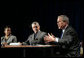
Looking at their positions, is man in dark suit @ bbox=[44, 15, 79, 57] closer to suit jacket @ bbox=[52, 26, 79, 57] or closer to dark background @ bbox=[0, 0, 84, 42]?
suit jacket @ bbox=[52, 26, 79, 57]

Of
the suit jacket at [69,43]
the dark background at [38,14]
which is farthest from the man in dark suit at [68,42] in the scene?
the dark background at [38,14]

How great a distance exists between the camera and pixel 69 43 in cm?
267

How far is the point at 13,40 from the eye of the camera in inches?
195

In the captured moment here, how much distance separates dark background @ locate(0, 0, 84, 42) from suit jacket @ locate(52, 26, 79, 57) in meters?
4.01

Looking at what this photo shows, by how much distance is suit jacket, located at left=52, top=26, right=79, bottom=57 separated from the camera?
8.75 ft

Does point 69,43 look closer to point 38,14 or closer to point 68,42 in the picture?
point 68,42

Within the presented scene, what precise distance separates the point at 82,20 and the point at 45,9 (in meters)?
1.35

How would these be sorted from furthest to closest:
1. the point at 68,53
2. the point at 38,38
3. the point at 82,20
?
the point at 82,20 → the point at 38,38 → the point at 68,53

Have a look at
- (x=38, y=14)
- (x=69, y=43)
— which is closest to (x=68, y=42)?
(x=69, y=43)

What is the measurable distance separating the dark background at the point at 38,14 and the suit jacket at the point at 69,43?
4.01 meters

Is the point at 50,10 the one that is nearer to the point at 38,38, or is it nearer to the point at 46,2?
the point at 46,2

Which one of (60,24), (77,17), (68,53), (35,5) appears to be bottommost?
(68,53)

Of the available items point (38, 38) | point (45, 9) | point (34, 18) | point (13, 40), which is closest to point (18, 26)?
point (34, 18)

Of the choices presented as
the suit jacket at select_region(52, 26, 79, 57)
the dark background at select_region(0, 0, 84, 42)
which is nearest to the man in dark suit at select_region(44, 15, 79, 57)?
the suit jacket at select_region(52, 26, 79, 57)
